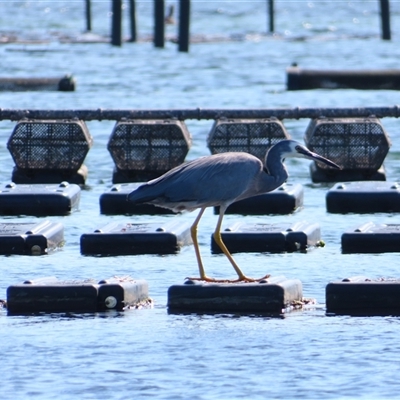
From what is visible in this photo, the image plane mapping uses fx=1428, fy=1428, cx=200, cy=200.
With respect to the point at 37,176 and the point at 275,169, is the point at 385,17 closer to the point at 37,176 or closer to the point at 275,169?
Answer: the point at 37,176

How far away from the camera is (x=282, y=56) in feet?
150

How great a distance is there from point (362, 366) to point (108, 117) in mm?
10020

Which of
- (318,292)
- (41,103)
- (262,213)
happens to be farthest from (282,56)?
(318,292)

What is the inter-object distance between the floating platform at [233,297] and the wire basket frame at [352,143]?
293 inches

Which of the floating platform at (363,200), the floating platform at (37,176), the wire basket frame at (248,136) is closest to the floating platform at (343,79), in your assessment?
the wire basket frame at (248,136)

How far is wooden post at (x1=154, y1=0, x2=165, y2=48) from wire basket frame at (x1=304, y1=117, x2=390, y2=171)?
72.1ft

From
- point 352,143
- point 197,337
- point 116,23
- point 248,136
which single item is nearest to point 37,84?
point 248,136

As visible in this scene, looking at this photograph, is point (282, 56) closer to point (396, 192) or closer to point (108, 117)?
point (108, 117)

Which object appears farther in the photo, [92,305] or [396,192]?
[396,192]

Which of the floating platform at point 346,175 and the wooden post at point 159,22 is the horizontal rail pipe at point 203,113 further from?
the wooden post at point 159,22

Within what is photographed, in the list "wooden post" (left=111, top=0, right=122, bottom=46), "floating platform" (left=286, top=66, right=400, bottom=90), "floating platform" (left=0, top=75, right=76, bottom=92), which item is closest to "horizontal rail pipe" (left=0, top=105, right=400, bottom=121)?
"floating platform" (left=286, top=66, right=400, bottom=90)

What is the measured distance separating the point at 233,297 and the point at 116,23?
1447 inches

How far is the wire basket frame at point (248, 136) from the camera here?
17.3 metres

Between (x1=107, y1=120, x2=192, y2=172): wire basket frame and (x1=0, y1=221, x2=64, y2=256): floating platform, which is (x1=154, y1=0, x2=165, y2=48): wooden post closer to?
(x1=107, y1=120, x2=192, y2=172): wire basket frame
